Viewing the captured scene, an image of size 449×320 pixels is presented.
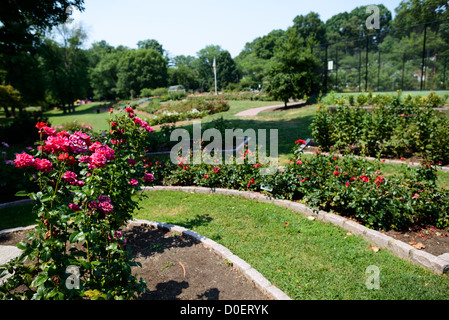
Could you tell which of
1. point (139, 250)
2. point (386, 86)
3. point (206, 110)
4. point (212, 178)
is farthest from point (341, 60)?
point (139, 250)

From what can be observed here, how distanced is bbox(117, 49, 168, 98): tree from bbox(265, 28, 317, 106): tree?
40.5 metres

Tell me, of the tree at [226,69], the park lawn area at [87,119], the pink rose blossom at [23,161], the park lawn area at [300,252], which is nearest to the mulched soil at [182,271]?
the park lawn area at [300,252]

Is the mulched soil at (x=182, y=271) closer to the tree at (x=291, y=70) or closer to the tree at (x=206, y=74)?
the tree at (x=291, y=70)

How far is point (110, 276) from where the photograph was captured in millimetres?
2457

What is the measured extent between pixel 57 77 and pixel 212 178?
4257cm

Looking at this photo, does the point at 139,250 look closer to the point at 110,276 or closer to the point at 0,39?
the point at 110,276

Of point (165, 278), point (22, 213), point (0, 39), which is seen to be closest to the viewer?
point (165, 278)

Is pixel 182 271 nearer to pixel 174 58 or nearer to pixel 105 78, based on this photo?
pixel 105 78

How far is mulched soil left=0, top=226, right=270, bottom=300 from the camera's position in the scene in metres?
3.03

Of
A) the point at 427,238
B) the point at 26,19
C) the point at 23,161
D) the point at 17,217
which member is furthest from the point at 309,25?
the point at 23,161

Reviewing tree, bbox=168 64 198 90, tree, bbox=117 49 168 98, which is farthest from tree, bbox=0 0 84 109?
tree, bbox=168 64 198 90

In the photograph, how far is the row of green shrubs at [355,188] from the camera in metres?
3.97

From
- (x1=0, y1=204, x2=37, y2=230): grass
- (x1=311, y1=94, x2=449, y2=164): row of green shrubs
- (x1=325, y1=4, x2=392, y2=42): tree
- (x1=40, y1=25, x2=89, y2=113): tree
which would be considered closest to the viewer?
(x1=0, y1=204, x2=37, y2=230): grass

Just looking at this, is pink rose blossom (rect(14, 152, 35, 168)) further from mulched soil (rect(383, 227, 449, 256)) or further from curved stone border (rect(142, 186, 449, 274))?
mulched soil (rect(383, 227, 449, 256))
